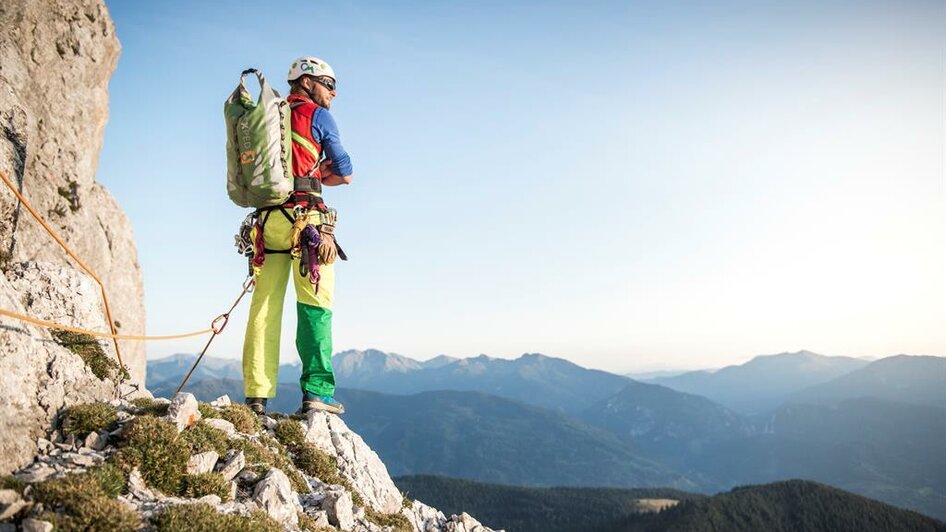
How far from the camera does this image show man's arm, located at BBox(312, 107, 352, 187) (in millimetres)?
10867

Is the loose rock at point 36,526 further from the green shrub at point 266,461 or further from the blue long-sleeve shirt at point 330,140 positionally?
the blue long-sleeve shirt at point 330,140

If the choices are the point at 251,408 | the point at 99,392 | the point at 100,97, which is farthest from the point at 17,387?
the point at 100,97

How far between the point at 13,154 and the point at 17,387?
16.0 ft

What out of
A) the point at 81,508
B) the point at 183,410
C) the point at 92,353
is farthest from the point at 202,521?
the point at 92,353

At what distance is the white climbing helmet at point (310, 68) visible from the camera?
11086 mm

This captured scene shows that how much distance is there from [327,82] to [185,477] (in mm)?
7791

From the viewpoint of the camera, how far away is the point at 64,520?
561cm

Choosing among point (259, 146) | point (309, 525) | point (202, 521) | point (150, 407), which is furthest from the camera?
point (259, 146)

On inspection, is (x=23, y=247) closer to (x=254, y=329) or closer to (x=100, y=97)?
(x=254, y=329)

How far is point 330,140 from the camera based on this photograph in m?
11.0

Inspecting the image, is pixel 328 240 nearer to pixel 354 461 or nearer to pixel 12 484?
pixel 354 461

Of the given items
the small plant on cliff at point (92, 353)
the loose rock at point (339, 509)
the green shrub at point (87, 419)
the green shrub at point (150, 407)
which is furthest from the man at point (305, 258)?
the green shrub at point (87, 419)

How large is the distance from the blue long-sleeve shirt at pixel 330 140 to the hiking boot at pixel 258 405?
15.7 feet

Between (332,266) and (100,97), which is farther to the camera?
(100,97)
